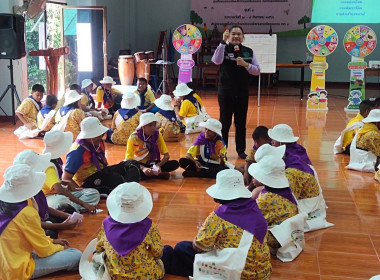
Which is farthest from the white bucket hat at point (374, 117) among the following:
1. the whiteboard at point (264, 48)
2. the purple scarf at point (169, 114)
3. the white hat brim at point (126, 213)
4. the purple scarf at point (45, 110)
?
the whiteboard at point (264, 48)

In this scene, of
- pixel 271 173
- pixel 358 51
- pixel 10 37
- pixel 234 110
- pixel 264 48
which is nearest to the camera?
pixel 271 173

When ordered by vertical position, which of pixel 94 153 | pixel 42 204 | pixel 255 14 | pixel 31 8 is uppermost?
pixel 255 14

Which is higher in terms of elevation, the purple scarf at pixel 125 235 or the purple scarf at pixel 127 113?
the purple scarf at pixel 127 113

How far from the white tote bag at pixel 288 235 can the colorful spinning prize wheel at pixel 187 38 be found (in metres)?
6.25

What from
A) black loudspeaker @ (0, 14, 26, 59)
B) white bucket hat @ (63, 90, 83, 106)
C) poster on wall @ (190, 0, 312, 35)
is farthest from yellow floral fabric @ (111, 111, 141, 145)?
poster on wall @ (190, 0, 312, 35)

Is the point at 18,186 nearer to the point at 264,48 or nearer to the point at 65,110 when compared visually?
the point at 65,110

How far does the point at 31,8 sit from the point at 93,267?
6057mm

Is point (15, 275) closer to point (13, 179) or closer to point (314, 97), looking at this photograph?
point (13, 179)

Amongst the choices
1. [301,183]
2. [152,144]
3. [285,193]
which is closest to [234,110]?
[152,144]

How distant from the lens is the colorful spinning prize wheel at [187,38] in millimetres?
9077

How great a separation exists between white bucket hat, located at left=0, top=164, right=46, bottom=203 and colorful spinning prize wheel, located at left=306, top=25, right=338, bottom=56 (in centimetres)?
707

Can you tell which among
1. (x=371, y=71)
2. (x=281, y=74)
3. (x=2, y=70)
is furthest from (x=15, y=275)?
(x=281, y=74)

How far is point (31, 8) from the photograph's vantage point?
7.96m

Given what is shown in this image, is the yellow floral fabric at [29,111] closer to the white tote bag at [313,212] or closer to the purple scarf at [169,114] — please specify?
the purple scarf at [169,114]
